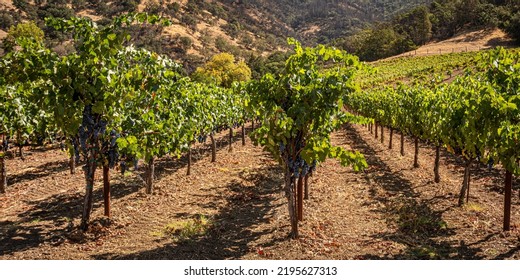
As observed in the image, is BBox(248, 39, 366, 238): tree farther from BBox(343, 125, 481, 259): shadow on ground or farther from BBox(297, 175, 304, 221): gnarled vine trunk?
BBox(343, 125, 481, 259): shadow on ground

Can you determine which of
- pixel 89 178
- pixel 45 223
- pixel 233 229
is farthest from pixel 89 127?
pixel 233 229

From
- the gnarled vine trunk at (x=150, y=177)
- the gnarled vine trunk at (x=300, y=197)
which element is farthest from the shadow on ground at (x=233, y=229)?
the gnarled vine trunk at (x=150, y=177)

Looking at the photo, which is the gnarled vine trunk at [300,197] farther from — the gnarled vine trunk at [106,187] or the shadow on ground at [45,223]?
the shadow on ground at [45,223]

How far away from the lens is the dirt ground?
8711mm

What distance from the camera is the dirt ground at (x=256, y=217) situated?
8.71m

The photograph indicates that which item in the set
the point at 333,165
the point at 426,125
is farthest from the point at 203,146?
the point at 426,125

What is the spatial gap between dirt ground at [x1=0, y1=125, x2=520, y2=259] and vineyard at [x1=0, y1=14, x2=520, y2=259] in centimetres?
6

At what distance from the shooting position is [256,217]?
1135 cm

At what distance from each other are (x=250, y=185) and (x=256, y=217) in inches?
157

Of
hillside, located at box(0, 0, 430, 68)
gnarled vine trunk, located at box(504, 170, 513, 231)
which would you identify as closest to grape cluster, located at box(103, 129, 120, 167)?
gnarled vine trunk, located at box(504, 170, 513, 231)

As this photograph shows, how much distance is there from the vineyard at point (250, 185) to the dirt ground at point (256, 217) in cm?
6

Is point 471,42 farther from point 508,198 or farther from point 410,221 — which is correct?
point 410,221

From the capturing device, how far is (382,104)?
2491 centimetres

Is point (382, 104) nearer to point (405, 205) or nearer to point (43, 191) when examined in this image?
point (405, 205)
